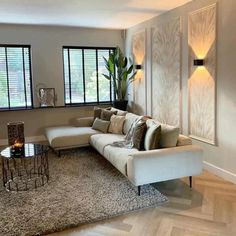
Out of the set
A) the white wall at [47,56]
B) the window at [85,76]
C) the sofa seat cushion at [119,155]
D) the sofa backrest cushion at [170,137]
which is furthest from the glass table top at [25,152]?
the window at [85,76]

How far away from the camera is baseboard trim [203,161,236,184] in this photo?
12.5 ft

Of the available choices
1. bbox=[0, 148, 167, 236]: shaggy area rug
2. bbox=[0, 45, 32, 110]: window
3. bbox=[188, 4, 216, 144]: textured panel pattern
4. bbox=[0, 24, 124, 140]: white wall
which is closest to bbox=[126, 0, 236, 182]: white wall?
bbox=[188, 4, 216, 144]: textured panel pattern

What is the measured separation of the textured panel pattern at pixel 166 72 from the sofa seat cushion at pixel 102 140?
1046mm

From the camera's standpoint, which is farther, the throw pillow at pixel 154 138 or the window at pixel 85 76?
the window at pixel 85 76

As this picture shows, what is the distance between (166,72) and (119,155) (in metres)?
2.12

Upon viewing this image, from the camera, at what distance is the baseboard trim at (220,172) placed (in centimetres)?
382

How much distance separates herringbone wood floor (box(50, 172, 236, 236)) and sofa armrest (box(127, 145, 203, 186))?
28 cm

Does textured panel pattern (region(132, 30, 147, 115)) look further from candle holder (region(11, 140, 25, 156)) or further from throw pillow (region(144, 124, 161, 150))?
candle holder (region(11, 140, 25, 156))

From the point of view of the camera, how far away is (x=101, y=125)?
536cm

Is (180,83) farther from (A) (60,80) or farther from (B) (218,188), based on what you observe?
(A) (60,80)

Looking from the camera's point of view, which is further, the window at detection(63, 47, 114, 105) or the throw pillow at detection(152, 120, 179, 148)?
the window at detection(63, 47, 114, 105)

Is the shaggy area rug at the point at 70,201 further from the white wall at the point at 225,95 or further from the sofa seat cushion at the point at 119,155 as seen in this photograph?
the white wall at the point at 225,95

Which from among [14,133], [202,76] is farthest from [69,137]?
[202,76]

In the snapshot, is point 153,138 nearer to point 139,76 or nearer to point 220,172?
point 220,172
